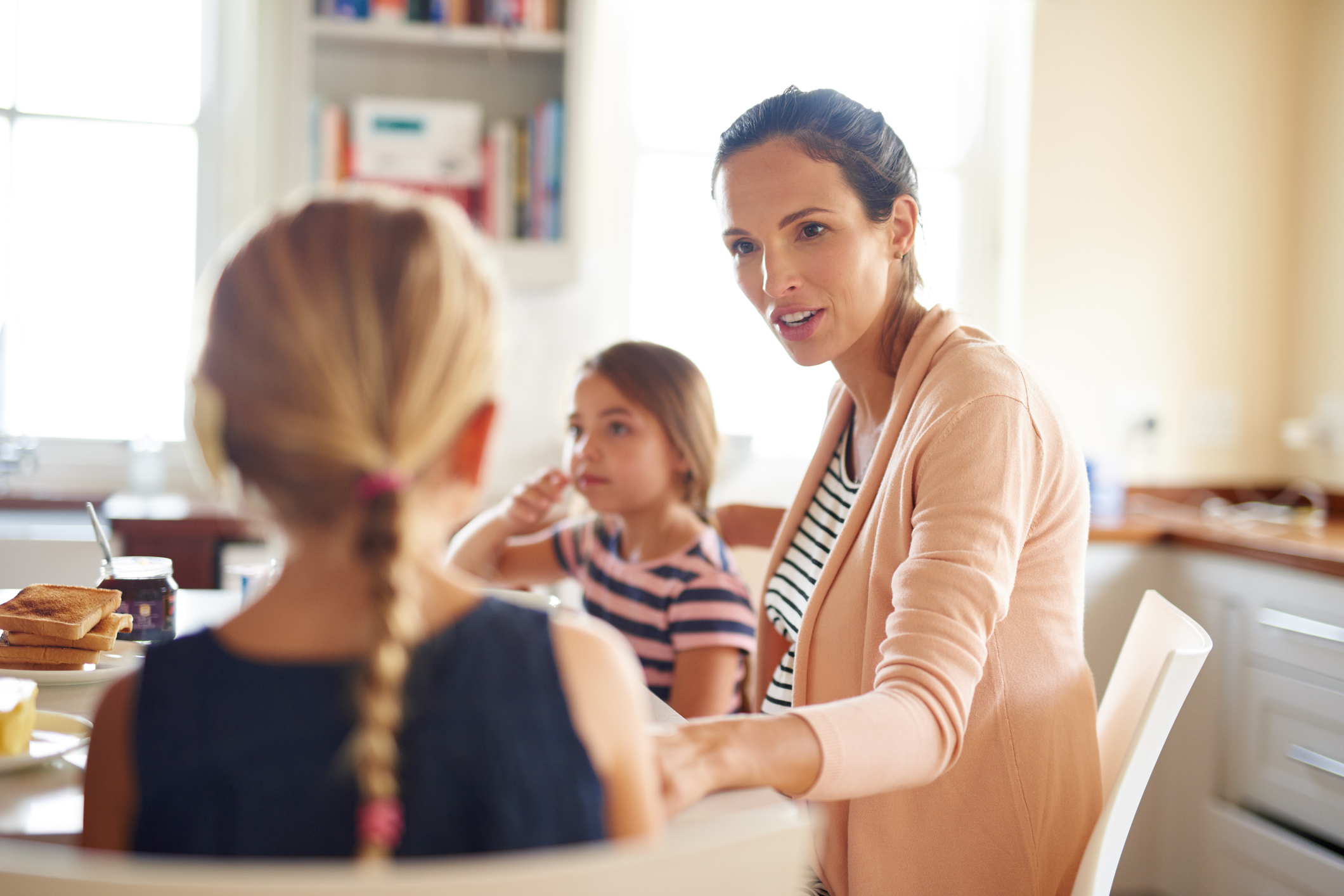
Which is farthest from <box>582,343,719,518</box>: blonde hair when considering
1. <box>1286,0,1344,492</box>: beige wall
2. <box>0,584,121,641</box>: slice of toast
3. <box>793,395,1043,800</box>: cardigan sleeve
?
<box>1286,0,1344,492</box>: beige wall

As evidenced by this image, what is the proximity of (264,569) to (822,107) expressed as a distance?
90 centimetres

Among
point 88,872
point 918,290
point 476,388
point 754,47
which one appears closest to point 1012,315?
point 754,47

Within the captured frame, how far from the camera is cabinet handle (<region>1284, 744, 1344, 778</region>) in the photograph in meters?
2.01

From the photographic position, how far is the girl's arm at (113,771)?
598 millimetres

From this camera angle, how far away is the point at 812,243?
128 centimetres

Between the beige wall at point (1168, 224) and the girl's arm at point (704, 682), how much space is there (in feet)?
5.94

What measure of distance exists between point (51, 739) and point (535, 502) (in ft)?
2.86

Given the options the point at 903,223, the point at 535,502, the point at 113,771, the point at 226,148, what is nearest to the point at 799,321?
the point at 903,223

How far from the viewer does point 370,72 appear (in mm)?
2734

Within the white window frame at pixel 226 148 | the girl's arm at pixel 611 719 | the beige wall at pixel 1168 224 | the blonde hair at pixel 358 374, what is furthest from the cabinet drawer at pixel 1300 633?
the white window frame at pixel 226 148

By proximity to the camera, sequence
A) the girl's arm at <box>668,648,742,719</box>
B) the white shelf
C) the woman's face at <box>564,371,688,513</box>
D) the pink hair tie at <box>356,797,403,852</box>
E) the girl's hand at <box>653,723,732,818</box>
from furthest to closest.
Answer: the white shelf < the woman's face at <box>564,371,688,513</box> < the girl's arm at <box>668,648,742,719</box> < the girl's hand at <box>653,723,732,818</box> < the pink hair tie at <box>356,797,403,852</box>

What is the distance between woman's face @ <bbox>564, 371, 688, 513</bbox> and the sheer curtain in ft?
4.05

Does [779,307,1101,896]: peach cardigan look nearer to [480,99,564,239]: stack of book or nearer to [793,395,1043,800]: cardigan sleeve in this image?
[793,395,1043,800]: cardigan sleeve

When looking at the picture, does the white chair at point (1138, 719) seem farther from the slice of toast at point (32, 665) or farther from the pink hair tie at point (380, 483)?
the slice of toast at point (32, 665)
